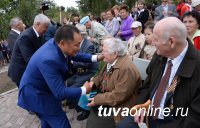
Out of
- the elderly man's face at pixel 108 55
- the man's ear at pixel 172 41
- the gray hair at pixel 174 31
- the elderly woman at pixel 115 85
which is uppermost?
the gray hair at pixel 174 31

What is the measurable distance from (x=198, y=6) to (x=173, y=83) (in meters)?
2.69

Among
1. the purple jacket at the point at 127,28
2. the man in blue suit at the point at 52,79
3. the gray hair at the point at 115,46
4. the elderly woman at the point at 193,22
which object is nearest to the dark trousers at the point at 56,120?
the man in blue suit at the point at 52,79

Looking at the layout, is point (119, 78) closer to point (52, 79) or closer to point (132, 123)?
point (132, 123)

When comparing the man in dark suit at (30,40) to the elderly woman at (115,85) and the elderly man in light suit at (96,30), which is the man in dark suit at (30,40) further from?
the elderly man in light suit at (96,30)

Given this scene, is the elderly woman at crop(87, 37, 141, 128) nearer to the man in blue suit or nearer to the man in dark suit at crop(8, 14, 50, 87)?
the man in blue suit

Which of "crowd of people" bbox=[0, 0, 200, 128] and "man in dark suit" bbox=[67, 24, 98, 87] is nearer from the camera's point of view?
"crowd of people" bbox=[0, 0, 200, 128]

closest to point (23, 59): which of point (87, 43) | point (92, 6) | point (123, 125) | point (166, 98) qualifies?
point (87, 43)

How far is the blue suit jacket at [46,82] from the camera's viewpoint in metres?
3.13

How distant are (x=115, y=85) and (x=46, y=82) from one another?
901 millimetres

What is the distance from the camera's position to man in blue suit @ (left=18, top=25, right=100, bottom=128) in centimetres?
312

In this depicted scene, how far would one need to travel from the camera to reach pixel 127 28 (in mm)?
6840

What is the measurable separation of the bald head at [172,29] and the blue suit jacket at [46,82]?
3.98 feet

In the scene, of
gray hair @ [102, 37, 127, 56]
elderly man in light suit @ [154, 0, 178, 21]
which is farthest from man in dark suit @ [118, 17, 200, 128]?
elderly man in light suit @ [154, 0, 178, 21]

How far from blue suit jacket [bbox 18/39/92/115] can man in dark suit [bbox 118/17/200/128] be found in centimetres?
97
